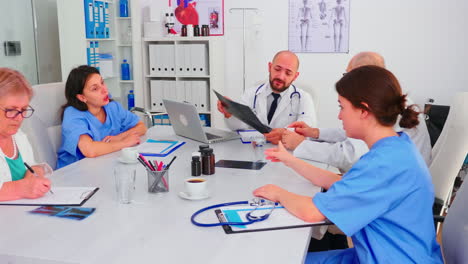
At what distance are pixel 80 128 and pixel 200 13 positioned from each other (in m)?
2.98

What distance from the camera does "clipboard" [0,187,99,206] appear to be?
1574 mm

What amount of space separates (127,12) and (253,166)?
3.31 metres

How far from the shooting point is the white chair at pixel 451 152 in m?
2.06

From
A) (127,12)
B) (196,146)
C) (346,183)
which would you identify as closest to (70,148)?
(196,146)

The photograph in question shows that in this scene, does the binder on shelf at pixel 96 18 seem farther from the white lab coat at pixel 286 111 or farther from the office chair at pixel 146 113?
the white lab coat at pixel 286 111

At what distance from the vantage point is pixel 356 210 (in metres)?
1.34

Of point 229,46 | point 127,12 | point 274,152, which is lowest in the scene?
point 274,152

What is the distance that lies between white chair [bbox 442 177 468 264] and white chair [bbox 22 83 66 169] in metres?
1.85

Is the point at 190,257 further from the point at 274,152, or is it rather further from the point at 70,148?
the point at 70,148

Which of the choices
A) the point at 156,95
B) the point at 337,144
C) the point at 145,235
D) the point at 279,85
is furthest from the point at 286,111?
the point at 156,95

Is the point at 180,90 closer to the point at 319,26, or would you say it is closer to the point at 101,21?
the point at 101,21

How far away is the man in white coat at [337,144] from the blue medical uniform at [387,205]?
20.5 inches

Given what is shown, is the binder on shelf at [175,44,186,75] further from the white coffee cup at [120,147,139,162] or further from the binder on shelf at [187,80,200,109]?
the white coffee cup at [120,147,139,162]

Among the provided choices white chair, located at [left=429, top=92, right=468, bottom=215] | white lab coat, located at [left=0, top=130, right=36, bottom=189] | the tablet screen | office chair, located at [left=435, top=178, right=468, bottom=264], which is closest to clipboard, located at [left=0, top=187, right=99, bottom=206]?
white lab coat, located at [left=0, top=130, right=36, bottom=189]
